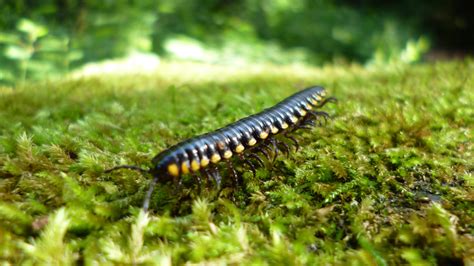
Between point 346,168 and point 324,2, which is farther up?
point 324,2

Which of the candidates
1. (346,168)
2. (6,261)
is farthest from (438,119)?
(6,261)

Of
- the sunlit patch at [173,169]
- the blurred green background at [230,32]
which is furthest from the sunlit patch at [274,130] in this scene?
the blurred green background at [230,32]

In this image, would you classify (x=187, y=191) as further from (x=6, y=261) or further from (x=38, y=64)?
(x=38, y=64)

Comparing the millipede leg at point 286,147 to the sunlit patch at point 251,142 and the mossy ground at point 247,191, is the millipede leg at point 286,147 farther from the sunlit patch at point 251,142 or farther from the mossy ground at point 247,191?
the sunlit patch at point 251,142

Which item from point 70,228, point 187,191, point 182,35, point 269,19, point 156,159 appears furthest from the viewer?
point 269,19

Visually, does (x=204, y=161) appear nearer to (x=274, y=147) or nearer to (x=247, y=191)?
(x=247, y=191)
